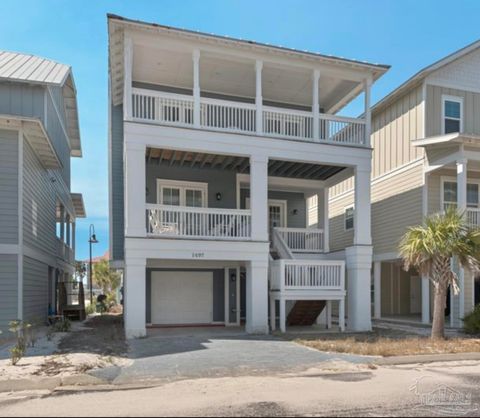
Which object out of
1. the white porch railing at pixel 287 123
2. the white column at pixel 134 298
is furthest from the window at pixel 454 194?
the white column at pixel 134 298

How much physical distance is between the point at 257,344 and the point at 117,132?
377 inches

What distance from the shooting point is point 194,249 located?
44.5 ft

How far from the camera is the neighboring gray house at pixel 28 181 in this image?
12680mm

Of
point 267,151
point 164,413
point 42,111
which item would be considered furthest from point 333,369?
point 42,111

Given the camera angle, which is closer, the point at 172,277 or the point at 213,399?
the point at 213,399

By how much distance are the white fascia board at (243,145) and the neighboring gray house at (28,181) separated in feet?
9.79

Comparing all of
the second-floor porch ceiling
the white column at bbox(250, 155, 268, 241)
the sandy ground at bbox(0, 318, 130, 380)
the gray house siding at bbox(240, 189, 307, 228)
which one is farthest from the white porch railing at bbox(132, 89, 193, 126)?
the sandy ground at bbox(0, 318, 130, 380)

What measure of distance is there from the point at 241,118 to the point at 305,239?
17.4ft

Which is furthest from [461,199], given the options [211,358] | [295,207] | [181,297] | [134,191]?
[134,191]

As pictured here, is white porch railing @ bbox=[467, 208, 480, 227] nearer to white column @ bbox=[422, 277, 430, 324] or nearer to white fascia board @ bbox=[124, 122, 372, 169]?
white column @ bbox=[422, 277, 430, 324]

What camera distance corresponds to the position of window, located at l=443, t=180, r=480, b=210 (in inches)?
684

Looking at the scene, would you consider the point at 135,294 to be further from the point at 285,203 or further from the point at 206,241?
the point at 285,203

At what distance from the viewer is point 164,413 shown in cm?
578

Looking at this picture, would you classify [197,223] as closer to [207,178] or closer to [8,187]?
[207,178]
